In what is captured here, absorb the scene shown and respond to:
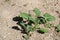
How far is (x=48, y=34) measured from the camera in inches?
151

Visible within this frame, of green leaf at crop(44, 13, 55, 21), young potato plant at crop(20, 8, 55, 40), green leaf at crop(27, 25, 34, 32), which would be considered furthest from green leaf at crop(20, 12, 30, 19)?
green leaf at crop(44, 13, 55, 21)

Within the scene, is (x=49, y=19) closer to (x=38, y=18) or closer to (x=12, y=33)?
(x=38, y=18)

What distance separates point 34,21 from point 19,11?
0.40m

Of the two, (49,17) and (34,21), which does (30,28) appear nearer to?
(34,21)

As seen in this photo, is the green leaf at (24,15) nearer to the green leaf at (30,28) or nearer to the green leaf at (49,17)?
the green leaf at (30,28)

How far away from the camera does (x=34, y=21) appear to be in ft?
12.7

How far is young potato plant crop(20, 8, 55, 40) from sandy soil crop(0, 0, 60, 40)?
0.32 ft

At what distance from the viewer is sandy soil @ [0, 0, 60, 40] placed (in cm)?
378

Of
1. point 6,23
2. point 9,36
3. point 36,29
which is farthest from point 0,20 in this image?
point 36,29

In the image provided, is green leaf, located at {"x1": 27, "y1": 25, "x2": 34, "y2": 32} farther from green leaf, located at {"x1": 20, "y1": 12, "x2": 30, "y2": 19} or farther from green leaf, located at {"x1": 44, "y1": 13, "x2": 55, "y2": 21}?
green leaf, located at {"x1": 44, "y1": 13, "x2": 55, "y2": 21}

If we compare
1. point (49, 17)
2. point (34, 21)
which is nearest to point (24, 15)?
point (34, 21)

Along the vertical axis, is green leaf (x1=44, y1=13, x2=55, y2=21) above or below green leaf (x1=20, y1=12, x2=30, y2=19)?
below

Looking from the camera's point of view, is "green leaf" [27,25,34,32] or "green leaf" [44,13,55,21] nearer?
"green leaf" [27,25,34,32]

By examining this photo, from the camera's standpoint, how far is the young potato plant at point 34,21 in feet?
12.5
